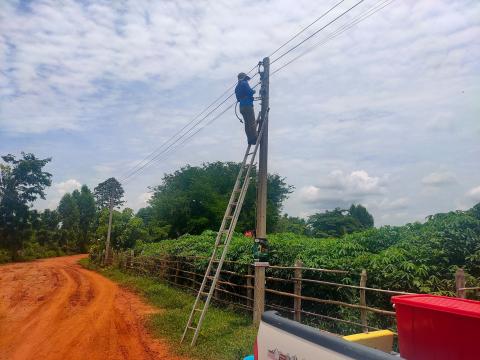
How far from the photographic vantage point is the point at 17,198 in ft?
143

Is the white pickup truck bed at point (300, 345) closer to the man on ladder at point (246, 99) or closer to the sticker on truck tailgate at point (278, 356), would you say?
the sticker on truck tailgate at point (278, 356)

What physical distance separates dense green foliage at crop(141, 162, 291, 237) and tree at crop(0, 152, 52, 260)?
15272 millimetres

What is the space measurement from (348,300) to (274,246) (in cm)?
307

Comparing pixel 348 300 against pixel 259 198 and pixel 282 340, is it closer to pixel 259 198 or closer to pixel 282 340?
pixel 259 198

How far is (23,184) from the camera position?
4419 cm

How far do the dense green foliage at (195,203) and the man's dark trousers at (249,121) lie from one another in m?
22.5

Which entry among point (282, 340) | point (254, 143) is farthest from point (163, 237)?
point (282, 340)

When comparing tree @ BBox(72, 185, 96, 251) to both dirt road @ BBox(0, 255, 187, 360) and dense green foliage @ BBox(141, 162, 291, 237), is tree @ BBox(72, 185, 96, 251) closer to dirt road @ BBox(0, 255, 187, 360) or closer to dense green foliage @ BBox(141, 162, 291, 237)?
dense green foliage @ BBox(141, 162, 291, 237)

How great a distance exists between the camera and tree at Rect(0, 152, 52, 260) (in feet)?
142

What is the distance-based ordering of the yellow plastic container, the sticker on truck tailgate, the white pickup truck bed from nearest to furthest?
the white pickup truck bed < the sticker on truck tailgate < the yellow plastic container

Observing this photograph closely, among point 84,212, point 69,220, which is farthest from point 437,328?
point 84,212

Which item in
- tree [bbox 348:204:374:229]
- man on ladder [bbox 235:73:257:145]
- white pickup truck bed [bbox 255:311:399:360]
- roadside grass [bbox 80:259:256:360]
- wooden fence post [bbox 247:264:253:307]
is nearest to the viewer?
white pickup truck bed [bbox 255:311:399:360]

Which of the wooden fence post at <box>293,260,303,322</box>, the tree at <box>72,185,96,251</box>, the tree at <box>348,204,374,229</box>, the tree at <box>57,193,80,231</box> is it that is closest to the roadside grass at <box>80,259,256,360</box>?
the wooden fence post at <box>293,260,303,322</box>

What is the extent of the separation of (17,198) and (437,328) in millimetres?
48065
